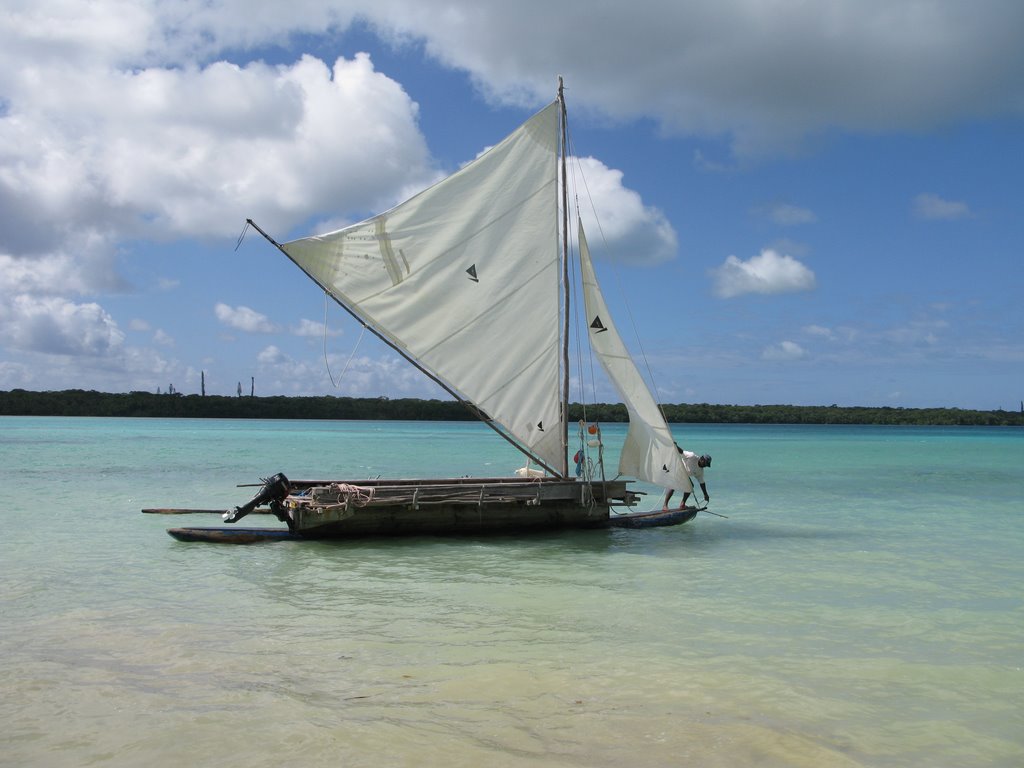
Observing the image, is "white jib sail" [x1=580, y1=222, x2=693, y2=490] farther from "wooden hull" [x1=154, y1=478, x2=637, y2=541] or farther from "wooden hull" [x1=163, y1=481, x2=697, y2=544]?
"wooden hull" [x1=163, y1=481, x2=697, y2=544]

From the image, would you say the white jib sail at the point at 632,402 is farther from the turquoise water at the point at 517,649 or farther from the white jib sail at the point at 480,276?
the turquoise water at the point at 517,649

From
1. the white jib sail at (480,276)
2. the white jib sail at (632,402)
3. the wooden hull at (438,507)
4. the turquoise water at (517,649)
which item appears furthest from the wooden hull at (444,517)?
the white jib sail at (480,276)

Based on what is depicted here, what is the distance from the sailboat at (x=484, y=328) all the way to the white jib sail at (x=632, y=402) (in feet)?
0.09

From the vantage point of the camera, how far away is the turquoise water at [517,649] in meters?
5.89

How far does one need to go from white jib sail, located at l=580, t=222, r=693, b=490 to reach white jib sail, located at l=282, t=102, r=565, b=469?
2.35 feet

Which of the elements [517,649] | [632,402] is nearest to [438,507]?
[632,402]

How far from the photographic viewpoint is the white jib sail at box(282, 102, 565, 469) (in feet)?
47.3

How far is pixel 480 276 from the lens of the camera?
581 inches

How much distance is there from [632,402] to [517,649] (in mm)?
7951

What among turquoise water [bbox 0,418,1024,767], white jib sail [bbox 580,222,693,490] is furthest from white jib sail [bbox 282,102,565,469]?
turquoise water [bbox 0,418,1024,767]

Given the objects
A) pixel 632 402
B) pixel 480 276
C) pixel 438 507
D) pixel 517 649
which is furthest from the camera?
pixel 632 402

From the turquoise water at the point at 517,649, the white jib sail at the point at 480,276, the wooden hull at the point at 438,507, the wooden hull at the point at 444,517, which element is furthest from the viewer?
the white jib sail at the point at 480,276

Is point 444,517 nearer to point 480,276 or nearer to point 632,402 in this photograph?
point 632,402

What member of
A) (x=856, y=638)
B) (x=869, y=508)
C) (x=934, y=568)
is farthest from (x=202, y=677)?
(x=869, y=508)
